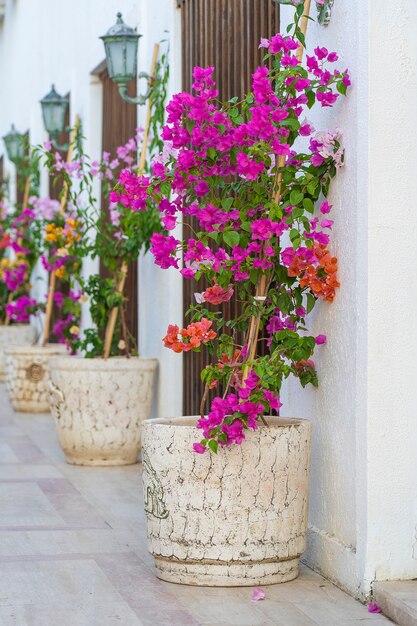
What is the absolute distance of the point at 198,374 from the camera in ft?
22.9

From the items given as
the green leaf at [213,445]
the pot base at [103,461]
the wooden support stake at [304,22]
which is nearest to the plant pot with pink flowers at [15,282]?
the pot base at [103,461]

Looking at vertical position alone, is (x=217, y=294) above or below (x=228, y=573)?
above

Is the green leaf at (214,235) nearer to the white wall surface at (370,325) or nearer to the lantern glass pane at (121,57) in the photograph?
the white wall surface at (370,325)

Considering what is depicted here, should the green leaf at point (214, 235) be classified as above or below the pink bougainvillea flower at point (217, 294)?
above

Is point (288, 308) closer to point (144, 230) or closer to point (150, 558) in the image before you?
point (150, 558)

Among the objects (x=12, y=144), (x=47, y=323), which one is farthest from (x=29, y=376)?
(x=12, y=144)

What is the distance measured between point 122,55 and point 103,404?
2.13m

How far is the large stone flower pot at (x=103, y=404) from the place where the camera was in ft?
24.0

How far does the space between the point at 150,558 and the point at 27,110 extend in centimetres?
1075

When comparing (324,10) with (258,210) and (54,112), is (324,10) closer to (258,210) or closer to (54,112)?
(258,210)

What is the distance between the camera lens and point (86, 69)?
33.9ft

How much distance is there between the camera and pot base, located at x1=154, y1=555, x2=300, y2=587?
4.52 m

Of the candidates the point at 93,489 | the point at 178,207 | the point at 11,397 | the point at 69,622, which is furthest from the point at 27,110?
the point at 69,622

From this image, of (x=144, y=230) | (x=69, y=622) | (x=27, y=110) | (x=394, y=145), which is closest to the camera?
(x=69, y=622)
